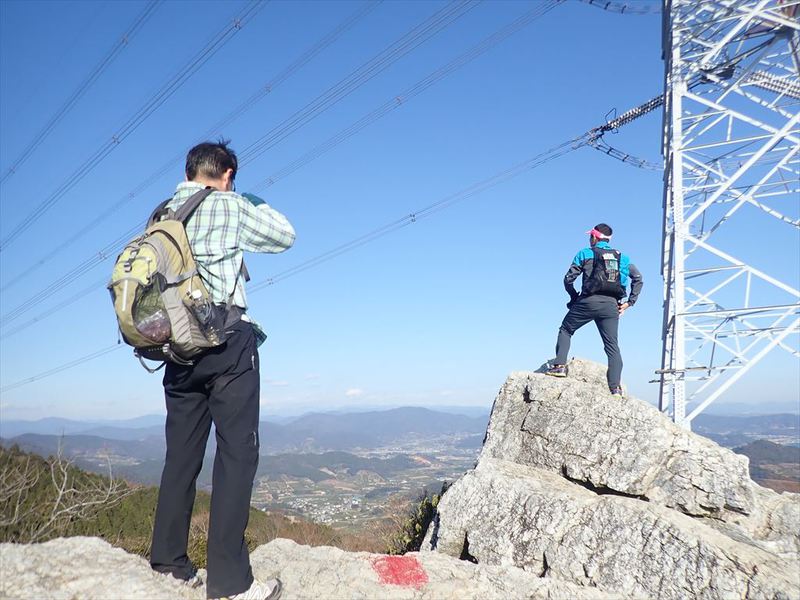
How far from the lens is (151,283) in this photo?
2807 millimetres

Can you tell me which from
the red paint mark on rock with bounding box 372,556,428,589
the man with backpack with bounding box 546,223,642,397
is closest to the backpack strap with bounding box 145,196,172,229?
the red paint mark on rock with bounding box 372,556,428,589

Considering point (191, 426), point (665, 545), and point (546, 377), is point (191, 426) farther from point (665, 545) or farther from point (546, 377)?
point (546, 377)

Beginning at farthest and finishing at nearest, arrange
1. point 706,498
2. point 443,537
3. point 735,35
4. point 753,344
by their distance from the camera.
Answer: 1. point 735,35
2. point 753,344
3. point 706,498
4. point 443,537

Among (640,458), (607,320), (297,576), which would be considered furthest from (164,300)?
(607,320)

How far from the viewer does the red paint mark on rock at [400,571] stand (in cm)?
377

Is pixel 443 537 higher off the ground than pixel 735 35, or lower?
lower

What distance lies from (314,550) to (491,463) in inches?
98.5

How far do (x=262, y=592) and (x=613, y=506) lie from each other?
3.33 m

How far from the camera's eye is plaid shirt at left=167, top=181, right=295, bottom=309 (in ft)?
10.2

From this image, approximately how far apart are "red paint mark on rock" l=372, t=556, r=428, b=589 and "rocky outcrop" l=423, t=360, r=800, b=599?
1391mm

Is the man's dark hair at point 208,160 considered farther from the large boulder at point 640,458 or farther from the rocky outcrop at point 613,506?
the large boulder at point 640,458

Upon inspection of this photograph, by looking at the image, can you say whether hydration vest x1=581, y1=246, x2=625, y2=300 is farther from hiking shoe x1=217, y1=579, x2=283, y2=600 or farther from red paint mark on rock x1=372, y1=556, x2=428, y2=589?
hiking shoe x1=217, y1=579, x2=283, y2=600

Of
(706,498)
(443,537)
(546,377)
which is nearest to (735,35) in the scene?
(546,377)

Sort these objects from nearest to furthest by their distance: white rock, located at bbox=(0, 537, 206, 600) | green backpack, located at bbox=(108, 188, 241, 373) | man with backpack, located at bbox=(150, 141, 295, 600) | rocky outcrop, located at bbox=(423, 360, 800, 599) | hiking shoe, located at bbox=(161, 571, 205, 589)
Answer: green backpack, located at bbox=(108, 188, 241, 373)
white rock, located at bbox=(0, 537, 206, 600)
man with backpack, located at bbox=(150, 141, 295, 600)
hiking shoe, located at bbox=(161, 571, 205, 589)
rocky outcrop, located at bbox=(423, 360, 800, 599)
